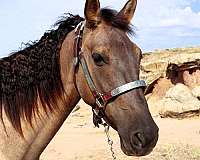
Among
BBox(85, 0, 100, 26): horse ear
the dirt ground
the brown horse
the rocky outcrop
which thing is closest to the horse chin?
the brown horse

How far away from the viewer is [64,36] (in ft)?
11.6

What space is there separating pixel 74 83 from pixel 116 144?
7.97 metres

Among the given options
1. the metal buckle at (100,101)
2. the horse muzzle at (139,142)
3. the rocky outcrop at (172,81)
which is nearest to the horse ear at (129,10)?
the metal buckle at (100,101)

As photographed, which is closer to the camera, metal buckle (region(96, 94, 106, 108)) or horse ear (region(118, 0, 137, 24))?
metal buckle (region(96, 94, 106, 108))

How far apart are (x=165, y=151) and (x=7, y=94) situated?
23.4 ft

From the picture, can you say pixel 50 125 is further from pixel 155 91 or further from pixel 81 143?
pixel 155 91

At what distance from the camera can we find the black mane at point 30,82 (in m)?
3.34

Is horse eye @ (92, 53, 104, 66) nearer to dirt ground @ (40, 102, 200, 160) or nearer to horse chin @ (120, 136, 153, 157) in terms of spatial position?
horse chin @ (120, 136, 153, 157)

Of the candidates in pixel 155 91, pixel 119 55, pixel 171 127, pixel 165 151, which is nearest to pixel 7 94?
pixel 119 55

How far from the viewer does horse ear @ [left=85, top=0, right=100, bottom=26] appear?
323 centimetres

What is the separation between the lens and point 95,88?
3.17m

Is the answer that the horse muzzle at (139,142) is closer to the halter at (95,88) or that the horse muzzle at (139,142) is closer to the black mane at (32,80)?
the halter at (95,88)

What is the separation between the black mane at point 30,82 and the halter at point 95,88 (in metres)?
0.22

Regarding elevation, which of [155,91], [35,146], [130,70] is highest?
[130,70]
